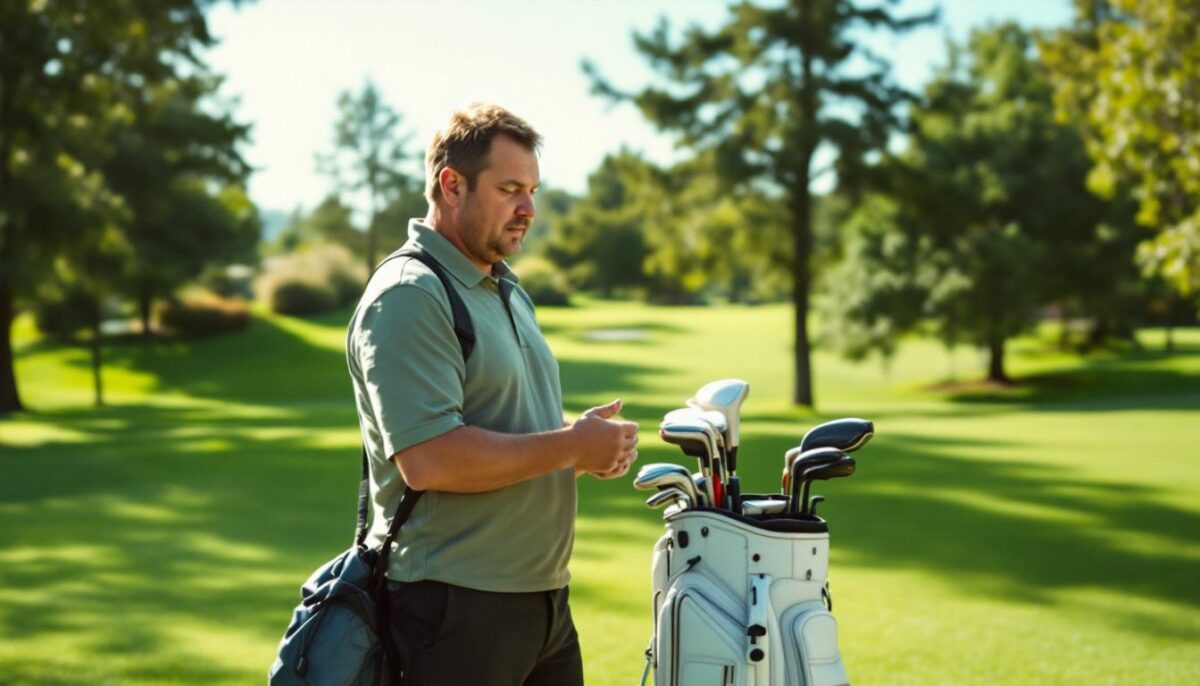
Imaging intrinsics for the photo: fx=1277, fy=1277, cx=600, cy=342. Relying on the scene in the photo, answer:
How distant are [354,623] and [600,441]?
2.21 feet

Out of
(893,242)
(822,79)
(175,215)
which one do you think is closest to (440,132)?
(822,79)

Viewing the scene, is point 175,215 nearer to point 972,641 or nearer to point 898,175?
point 898,175

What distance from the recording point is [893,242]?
36.3 m

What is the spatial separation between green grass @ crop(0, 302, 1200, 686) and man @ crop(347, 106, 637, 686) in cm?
348

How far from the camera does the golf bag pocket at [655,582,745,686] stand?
2912 mm

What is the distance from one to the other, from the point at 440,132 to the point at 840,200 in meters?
27.1

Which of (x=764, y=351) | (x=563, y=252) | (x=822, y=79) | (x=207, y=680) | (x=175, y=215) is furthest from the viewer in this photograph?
(x=563, y=252)

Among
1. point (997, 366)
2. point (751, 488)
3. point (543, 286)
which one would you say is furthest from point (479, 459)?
point (543, 286)

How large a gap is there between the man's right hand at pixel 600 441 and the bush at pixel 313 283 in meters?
55.1

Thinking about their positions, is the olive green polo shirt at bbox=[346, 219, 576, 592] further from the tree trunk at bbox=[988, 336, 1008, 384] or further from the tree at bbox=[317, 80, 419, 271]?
the tree at bbox=[317, 80, 419, 271]

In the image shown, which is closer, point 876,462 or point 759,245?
point 876,462

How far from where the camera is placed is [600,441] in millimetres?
2707

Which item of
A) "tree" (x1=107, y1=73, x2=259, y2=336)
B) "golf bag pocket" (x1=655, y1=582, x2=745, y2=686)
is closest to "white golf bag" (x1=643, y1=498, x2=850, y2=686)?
"golf bag pocket" (x1=655, y1=582, x2=745, y2=686)

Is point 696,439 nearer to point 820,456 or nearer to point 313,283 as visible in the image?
point 820,456
